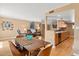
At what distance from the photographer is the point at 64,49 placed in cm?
216

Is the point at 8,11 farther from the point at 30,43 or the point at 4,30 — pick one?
the point at 30,43

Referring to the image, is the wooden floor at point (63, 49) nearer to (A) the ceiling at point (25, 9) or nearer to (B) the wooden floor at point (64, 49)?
(B) the wooden floor at point (64, 49)

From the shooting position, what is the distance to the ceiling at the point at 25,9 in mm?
2146

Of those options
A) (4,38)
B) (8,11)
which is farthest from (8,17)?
(4,38)

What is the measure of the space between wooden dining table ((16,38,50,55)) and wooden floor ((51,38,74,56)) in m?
0.21

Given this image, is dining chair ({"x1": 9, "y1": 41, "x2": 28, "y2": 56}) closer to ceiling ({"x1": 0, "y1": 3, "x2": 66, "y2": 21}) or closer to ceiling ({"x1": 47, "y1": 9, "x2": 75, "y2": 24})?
ceiling ({"x1": 0, "y1": 3, "x2": 66, "y2": 21})

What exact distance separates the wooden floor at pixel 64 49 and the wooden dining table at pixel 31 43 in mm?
207

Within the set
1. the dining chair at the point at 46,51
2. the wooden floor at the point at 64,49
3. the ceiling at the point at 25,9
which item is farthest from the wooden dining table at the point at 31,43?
the ceiling at the point at 25,9

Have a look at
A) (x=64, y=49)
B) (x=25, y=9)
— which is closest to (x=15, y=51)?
(x=25, y=9)

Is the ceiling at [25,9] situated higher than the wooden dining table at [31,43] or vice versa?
the ceiling at [25,9]

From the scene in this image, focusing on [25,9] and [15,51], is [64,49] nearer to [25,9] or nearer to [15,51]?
[15,51]

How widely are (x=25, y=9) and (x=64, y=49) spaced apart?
1.00 meters

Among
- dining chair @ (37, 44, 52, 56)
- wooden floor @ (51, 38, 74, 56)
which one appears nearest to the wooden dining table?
dining chair @ (37, 44, 52, 56)

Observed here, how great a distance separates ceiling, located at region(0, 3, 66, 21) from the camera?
7.04ft
